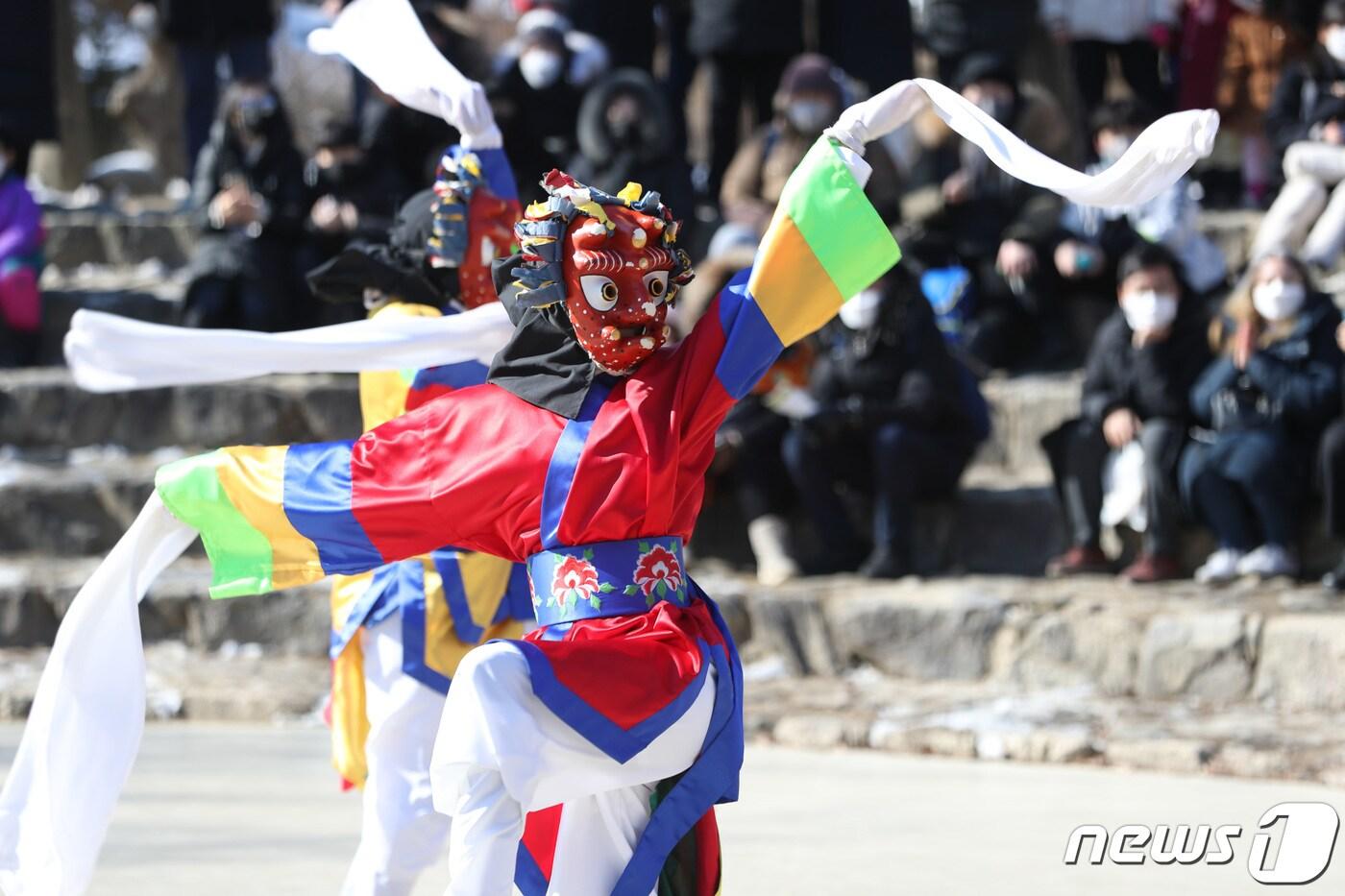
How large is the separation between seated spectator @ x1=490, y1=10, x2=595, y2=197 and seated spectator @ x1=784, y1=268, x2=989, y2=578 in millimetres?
2237

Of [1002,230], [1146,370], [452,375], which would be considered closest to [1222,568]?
[1146,370]

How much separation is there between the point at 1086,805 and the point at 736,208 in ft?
13.3

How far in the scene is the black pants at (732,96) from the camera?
10.1 m

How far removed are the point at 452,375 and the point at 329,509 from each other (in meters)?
0.84

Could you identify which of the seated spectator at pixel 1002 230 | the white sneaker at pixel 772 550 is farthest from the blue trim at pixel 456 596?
the seated spectator at pixel 1002 230

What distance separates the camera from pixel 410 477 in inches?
148

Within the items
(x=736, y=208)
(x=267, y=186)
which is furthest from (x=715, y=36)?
(x=267, y=186)

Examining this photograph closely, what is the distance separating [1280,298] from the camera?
A: 7.43 m

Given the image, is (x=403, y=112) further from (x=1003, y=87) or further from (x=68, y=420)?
(x=1003, y=87)

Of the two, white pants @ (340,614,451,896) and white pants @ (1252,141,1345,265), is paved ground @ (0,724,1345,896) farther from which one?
white pants @ (1252,141,1345,265)

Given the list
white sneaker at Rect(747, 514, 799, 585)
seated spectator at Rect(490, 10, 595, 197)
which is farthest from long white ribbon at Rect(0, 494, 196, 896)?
seated spectator at Rect(490, 10, 595, 197)

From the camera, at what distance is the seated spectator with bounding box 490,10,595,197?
9.75 meters

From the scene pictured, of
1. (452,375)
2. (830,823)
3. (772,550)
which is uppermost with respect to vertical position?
(452,375)

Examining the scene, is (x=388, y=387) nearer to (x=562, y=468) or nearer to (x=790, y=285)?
(x=562, y=468)
